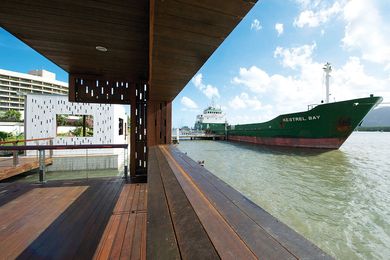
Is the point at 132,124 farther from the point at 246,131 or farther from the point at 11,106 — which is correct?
the point at 11,106

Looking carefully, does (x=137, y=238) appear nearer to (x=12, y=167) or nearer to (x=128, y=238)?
(x=128, y=238)

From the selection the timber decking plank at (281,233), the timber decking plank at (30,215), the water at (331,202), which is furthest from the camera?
the water at (331,202)

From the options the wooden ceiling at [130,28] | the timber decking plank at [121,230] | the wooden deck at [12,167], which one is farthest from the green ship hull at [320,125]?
the wooden deck at [12,167]

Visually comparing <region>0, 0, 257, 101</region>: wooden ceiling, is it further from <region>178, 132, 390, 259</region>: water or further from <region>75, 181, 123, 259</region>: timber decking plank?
<region>178, 132, 390, 259</region>: water

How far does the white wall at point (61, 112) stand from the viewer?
393 inches

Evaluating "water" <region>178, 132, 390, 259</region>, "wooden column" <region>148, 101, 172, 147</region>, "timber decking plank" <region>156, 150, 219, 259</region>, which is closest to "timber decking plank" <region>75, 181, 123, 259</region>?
"timber decking plank" <region>156, 150, 219, 259</region>

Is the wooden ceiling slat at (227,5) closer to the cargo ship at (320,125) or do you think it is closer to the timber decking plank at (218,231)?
the timber decking plank at (218,231)

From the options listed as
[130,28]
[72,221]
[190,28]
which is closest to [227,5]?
[190,28]

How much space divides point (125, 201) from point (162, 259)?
2.44 m

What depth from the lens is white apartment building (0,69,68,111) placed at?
52281 millimetres

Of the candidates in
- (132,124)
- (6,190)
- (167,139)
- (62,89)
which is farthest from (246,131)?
(62,89)

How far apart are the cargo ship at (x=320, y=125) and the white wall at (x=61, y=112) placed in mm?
A: 14291

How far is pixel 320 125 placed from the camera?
13703 millimetres

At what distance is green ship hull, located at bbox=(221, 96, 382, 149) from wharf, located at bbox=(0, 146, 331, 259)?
1489 cm
